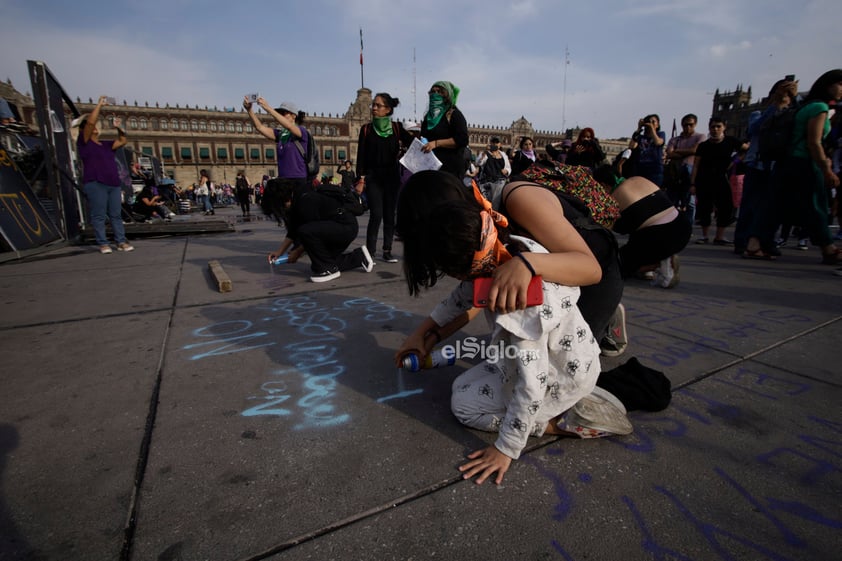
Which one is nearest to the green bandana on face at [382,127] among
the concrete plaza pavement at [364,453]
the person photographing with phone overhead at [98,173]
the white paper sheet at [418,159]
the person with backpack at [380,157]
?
the person with backpack at [380,157]

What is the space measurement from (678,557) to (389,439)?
893 millimetres

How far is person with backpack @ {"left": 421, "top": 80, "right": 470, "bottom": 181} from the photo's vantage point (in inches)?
169

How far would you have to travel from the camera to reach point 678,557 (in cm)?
102

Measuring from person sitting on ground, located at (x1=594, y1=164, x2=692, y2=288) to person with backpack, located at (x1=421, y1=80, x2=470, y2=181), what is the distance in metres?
2.28

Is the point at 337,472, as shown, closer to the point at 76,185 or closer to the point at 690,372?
the point at 690,372

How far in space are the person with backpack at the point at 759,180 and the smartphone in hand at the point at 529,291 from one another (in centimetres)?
461

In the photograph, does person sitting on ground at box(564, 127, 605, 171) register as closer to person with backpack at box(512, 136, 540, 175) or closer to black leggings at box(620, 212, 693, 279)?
person with backpack at box(512, 136, 540, 175)

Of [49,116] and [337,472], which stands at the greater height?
[49,116]

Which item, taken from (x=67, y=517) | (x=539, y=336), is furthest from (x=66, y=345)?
(x=539, y=336)

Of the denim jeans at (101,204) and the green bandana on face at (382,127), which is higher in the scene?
the green bandana on face at (382,127)

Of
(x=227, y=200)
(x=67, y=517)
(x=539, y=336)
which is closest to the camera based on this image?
(x=67, y=517)

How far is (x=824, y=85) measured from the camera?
386cm

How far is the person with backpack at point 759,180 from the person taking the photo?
4.41 m

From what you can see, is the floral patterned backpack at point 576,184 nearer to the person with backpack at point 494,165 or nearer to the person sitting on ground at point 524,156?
the person with backpack at point 494,165
